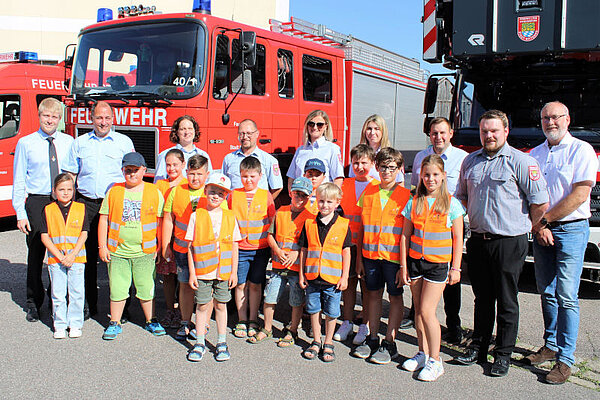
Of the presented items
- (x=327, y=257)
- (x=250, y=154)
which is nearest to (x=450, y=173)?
(x=327, y=257)

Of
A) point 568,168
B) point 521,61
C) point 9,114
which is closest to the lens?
point 568,168

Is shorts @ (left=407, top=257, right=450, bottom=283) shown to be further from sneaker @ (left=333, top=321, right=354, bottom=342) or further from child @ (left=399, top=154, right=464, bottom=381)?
sneaker @ (left=333, top=321, right=354, bottom=342)

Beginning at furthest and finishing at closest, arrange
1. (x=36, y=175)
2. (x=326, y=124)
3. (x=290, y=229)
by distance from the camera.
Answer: (x=326, y=124)
(x=36, y=175)
(x=290, y=229)

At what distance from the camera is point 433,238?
3.90 metres

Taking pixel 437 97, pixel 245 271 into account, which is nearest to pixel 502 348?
pixel 245 271

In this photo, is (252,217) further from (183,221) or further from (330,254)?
(330,254)

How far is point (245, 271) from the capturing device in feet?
15.2

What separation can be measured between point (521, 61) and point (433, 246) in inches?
119

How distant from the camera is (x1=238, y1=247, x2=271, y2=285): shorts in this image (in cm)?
459

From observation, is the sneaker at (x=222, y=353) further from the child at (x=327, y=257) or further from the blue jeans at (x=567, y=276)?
the blue jeans at (x=567, y=276)

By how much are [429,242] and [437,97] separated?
131 inches

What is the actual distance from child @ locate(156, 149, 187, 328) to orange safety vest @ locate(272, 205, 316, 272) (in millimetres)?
946

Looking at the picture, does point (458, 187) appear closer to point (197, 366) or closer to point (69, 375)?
point (197, 366)

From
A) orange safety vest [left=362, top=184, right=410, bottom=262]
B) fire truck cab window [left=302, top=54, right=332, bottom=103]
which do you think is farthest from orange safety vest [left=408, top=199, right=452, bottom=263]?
fire truck cab window [left=302, top=54, right=332, bottom=103]
